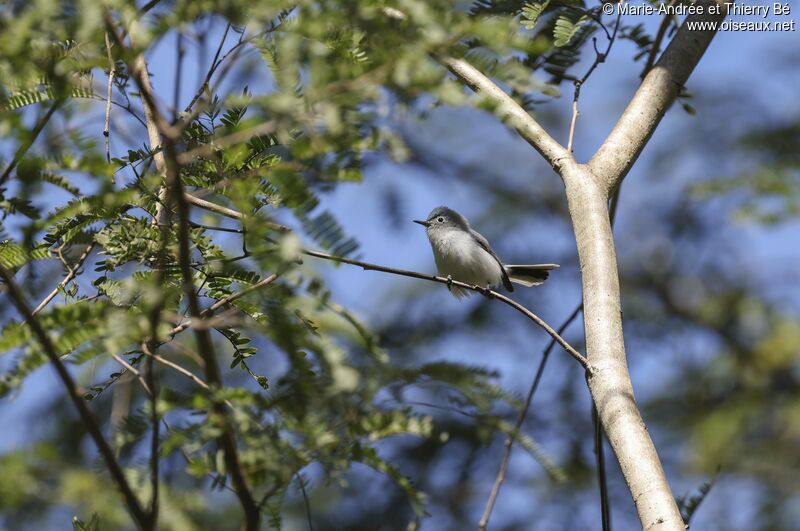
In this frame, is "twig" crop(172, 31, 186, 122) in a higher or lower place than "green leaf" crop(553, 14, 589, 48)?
lower

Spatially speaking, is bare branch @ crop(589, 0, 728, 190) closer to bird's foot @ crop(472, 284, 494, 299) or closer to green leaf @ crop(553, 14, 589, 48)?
green leaf @ crop(553, 14, 589, 48)

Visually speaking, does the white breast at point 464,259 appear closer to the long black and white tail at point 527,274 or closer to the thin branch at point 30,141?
the long black and white tail at point 527,274

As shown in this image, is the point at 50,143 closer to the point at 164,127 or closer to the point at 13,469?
the point at 164,127

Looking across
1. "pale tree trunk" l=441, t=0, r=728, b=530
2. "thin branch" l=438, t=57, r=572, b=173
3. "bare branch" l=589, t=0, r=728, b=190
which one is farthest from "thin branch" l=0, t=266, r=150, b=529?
"bare branch" l=589, t=0, r=728, b=190

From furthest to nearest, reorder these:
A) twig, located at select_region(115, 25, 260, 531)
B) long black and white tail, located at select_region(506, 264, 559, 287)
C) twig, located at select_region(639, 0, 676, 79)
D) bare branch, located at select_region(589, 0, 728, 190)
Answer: long black and white tail, located at select_region(506, 264, 559, 287) < twig, located at select_region(639, 0, 676, 79) < bare branch, located at select_region(589, 0, 728, 190) < twig, located at select_region(115, 25, 260, 531)

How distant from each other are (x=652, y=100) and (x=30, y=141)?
1.92 m

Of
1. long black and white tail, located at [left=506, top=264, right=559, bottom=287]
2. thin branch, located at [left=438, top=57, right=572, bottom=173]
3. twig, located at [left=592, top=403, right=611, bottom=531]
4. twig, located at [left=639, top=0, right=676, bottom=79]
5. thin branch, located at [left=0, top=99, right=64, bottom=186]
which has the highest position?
long black and white tail, located at [left=506, top=264, right=559, bottom=287]

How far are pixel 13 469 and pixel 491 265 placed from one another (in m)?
3.88

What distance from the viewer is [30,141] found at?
162 centimetres

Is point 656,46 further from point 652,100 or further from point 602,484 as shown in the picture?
point 602,484

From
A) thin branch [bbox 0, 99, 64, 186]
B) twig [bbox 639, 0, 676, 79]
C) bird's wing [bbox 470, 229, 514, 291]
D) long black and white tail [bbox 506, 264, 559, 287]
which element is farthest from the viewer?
long black and white tail [bbox 506, 264, 559, 287]

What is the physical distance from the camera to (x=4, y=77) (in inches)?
65.0

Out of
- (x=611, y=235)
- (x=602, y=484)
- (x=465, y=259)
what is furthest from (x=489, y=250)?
(x=602, y=484)

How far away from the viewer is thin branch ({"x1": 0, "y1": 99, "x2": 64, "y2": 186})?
1627 millimetres
